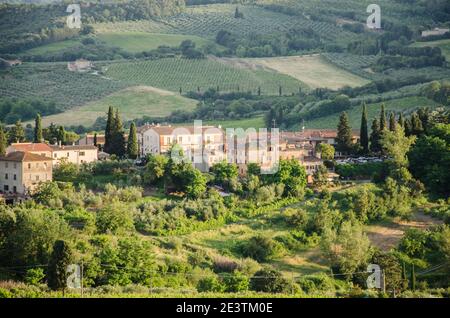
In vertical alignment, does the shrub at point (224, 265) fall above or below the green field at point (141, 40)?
below

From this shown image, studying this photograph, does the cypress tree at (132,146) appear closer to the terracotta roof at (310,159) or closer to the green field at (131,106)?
the terracotta roof at (310,159)

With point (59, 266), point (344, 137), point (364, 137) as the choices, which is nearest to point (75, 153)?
point (344, 137)

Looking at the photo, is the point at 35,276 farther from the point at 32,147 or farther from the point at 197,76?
the point at 197,76

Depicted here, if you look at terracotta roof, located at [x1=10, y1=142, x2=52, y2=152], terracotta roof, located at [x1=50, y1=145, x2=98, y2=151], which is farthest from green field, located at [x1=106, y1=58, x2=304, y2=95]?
terracotta roof, located at [x1=10, y1=142, x2=52, y2=152]

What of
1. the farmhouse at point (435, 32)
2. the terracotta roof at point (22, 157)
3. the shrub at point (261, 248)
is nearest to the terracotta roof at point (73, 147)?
the terracotta roof at point (22, 157)
